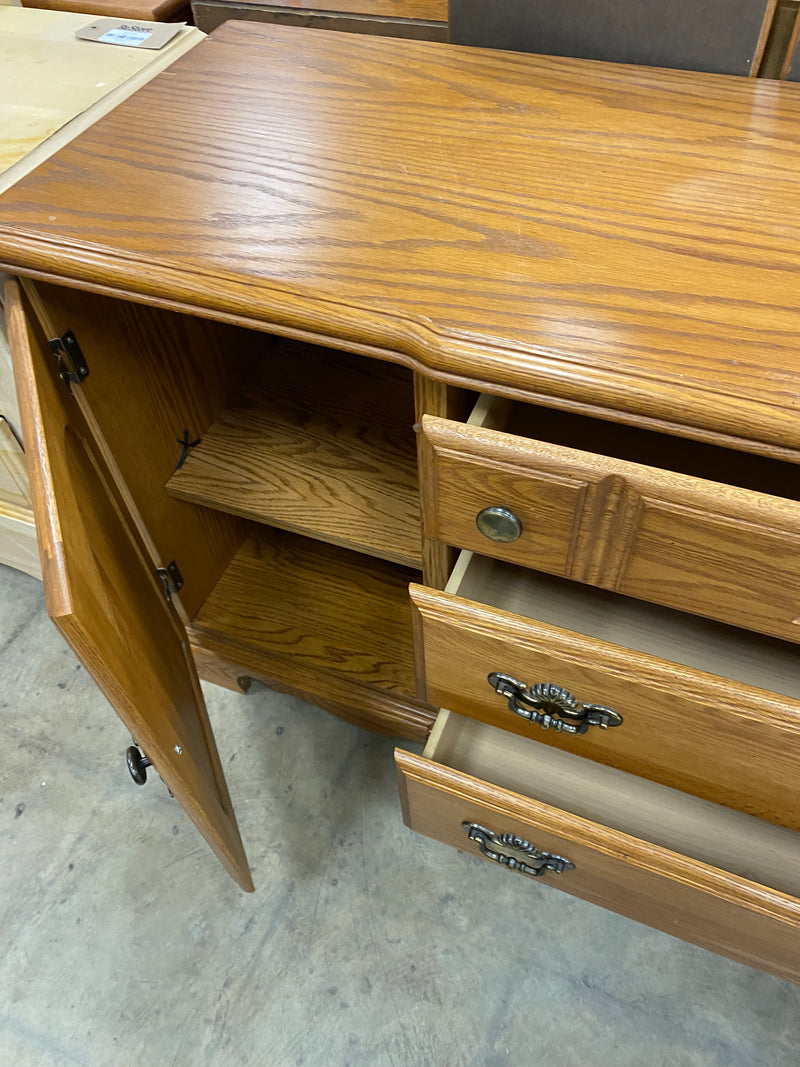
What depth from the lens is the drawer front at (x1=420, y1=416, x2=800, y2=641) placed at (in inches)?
17.1

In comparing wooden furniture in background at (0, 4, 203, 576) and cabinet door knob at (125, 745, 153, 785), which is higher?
wooden furniture in background at (0, 4, 203, 576)

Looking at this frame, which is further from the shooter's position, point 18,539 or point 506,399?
point 18,539

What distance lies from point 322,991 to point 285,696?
14.4 inches

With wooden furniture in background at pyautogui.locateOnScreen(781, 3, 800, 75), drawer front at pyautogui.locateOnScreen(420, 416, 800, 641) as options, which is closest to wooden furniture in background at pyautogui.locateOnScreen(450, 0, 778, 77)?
wooden furniture in background at pyautogui.locateOnScreen(781, 3, 800, 75)

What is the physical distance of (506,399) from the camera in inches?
22.3

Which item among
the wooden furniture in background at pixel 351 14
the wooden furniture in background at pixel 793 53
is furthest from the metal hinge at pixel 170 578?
the wooden furniture in background at pixel 793 53

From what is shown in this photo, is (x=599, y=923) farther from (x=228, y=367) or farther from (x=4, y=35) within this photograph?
(x=4, y=35)

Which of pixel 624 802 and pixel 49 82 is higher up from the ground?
pixel 49 82

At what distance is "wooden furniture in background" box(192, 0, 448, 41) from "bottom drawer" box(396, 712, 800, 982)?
675mm

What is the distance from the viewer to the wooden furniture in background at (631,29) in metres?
0.59

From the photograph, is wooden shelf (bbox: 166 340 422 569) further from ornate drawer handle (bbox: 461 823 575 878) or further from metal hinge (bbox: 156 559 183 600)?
ornate drawer handle (bbox: 461 823 575 878)

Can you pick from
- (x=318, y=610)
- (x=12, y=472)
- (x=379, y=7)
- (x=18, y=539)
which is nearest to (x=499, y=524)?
(x=318, y=610)

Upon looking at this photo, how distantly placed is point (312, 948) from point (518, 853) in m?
0.33

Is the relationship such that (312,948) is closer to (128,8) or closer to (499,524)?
(499,524)
